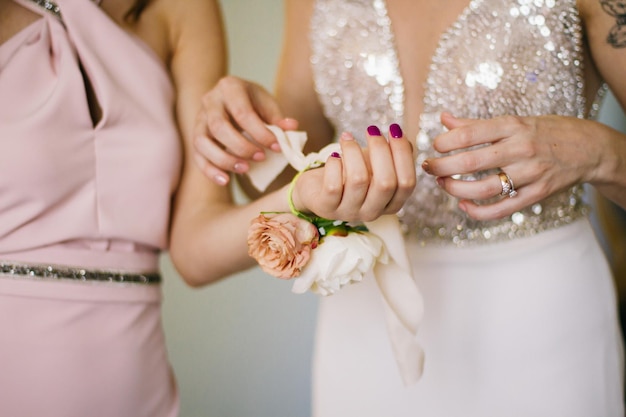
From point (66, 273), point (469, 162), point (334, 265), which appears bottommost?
point (66, 273)

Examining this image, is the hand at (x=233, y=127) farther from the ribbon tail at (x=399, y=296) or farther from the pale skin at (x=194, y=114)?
the ribbon tail at (x=399, y=296)

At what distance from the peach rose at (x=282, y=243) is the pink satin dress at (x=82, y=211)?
11.5 inches

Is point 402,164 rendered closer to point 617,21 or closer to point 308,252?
point 308,252

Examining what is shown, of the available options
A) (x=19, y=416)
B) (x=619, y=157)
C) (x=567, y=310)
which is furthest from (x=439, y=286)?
(x=19, y=416)

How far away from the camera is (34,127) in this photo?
0.82 meters

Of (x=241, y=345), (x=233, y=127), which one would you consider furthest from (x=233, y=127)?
(x=241, y=345)

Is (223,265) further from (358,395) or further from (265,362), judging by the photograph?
(265,362)

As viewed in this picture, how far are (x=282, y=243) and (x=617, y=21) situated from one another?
19.1 inches

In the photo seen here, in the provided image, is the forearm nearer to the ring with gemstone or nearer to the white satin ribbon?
the ring with gemstone

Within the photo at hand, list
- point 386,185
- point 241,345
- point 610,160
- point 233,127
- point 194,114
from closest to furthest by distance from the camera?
point 386,185
point 610,160
point 233,127
point 194,114
point 241,345

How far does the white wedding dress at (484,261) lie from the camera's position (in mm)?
842

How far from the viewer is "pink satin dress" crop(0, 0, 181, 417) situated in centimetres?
81

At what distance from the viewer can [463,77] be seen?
855 mm

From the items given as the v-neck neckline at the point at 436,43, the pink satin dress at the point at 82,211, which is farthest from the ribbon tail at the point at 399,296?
the pink satin dress at the point at 82,211
